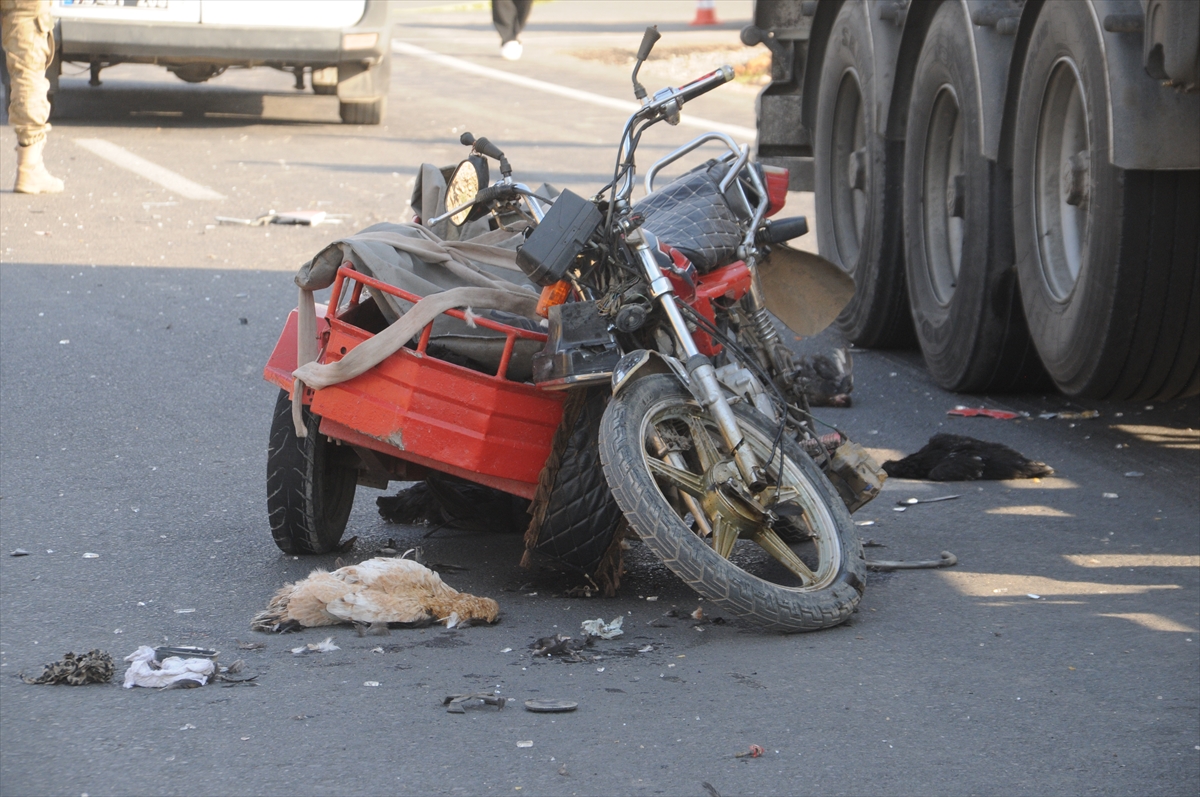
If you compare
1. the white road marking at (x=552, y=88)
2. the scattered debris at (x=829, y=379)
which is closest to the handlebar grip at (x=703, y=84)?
the scattered debris at (x=829, y=379)

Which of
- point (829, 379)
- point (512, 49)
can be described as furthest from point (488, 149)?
point (512, 49)

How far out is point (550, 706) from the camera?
3.63m

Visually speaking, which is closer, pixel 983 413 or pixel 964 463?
pixel 964 463

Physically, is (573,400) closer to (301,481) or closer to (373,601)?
(373,601)

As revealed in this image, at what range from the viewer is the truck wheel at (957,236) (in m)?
6.58

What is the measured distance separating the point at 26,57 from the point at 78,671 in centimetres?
750

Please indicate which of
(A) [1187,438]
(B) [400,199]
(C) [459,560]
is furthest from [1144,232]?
(B) [400,199]

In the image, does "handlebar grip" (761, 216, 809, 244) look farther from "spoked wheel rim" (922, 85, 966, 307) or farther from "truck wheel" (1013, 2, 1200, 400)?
"spoked wheel rim" (922, 85, 966, 307)

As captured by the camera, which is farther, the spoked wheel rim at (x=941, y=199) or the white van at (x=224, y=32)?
the white van at (x=224, y=32)

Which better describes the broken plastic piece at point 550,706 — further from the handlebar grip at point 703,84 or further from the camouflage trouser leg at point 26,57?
the camouflage trouser leg at point 26,57

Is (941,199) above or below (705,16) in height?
below

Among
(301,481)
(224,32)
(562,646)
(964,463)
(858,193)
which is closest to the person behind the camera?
(562,646)

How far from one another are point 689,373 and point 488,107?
43.4ft

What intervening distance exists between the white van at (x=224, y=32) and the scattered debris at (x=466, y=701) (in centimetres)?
1034
